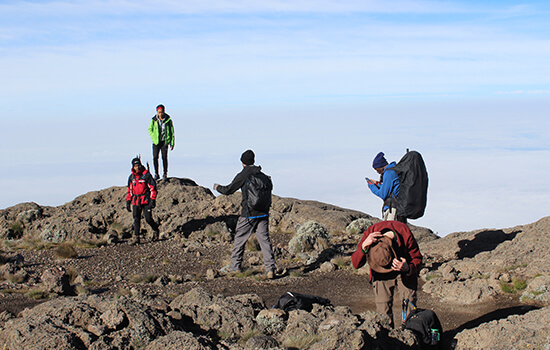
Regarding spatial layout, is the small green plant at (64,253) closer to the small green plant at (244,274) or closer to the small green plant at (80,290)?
the small green plant at (80,290)

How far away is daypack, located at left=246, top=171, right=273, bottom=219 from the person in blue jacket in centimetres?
196

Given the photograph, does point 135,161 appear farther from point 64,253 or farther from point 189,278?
point 189,278

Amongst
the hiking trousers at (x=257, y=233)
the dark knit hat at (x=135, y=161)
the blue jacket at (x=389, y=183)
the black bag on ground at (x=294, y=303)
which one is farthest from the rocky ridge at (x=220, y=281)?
the dark knit hat at (x=135, y=161)

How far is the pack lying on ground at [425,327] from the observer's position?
622cm

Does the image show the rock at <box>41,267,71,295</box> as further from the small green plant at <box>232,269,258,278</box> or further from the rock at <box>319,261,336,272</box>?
the rock at <box>319,261,336,272</box>

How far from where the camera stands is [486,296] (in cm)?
916

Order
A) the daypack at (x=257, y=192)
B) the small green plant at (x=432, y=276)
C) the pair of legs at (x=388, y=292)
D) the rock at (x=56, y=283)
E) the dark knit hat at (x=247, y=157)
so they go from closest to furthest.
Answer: the pair of legs at (x=388, y=292), the rock at (x=56, y=283), the daypack at (x=257, y=192), the dark knit hat at (x=247, y=157), the small green plant at (x=432, y=276)

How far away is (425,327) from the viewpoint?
6.28 meters

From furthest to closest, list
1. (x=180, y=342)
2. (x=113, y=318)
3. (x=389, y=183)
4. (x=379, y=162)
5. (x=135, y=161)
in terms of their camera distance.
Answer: (x=135, y=161) → (x=379, y=162) → (x=389, y=183) → (x=113, y=318) → (x=180, y=342)

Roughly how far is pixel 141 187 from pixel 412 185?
7.81 m

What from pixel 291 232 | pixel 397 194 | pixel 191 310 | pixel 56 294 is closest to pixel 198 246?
pixel 291 232

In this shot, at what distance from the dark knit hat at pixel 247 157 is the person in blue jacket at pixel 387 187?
2.24 metres

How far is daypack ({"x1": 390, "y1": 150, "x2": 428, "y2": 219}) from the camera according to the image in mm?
8492

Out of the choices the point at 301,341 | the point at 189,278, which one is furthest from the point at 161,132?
the point at 301,341
